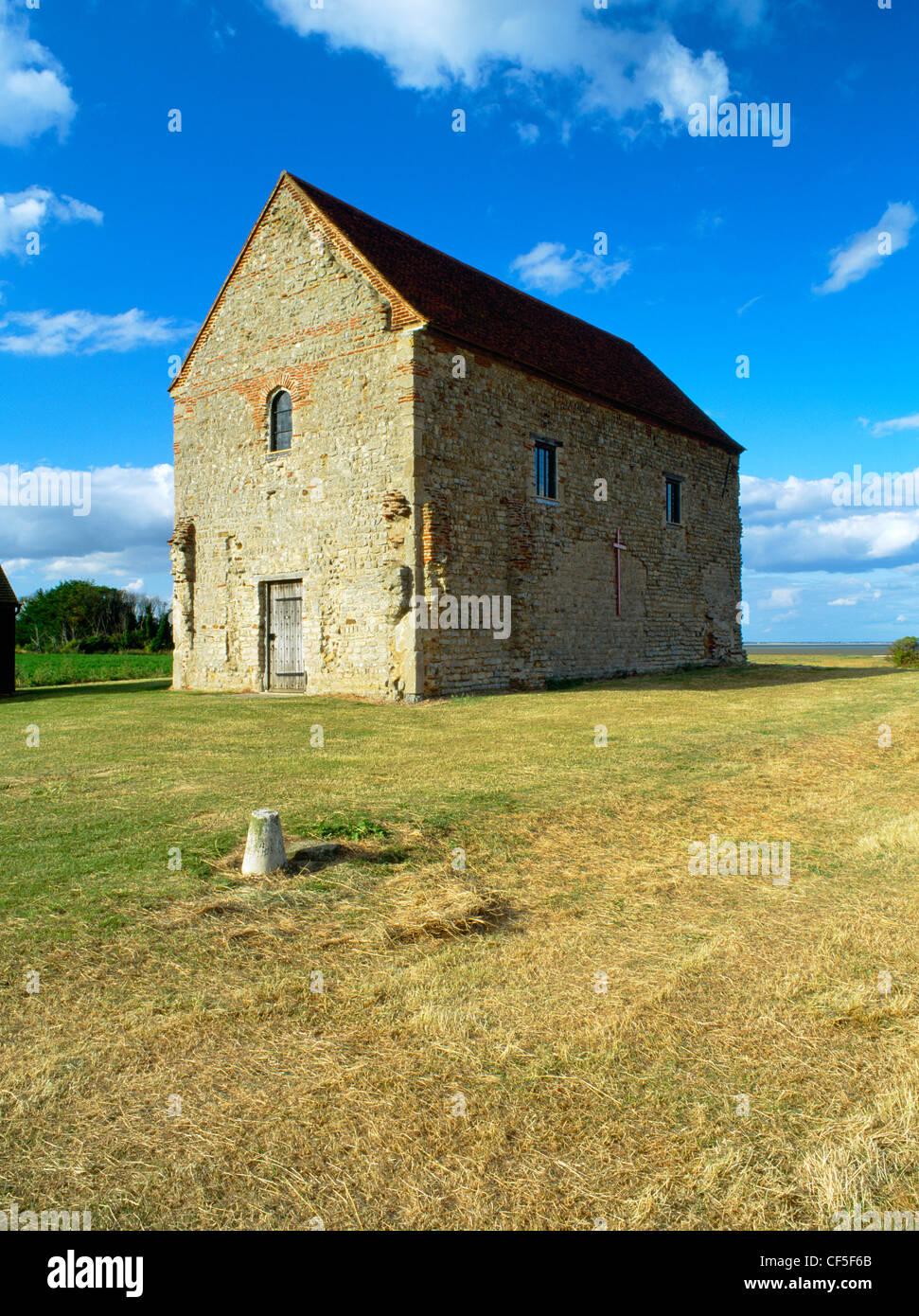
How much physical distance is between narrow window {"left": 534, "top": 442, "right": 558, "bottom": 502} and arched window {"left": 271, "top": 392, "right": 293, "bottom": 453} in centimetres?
580

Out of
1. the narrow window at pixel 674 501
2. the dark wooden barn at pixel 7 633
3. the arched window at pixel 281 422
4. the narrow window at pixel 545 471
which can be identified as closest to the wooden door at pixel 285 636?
the arched window at pixel 281 422

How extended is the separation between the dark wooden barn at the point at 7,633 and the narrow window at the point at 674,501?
18731 mm

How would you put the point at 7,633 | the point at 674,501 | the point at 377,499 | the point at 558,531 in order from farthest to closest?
1. the point at 674,501
2. the point at 7,633
3. the point at 558,531
4. the point at 377,499

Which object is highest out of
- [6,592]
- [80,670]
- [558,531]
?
[558,531]

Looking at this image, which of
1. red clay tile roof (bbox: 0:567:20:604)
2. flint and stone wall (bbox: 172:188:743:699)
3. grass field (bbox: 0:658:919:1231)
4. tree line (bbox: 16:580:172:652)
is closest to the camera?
grass field (bbox: 0:658:919:1231)

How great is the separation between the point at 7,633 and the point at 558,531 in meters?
15.1

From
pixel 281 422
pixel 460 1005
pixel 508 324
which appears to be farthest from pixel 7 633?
pixel 460 1005

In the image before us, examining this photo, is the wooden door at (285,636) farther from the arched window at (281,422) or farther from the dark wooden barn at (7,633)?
the dark wooden barn at (7,633)

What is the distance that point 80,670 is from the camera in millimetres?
32312

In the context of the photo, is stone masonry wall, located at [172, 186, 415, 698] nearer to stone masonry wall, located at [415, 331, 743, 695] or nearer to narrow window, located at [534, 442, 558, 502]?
stone masonry wall, located at [415, 331, 743, 695]

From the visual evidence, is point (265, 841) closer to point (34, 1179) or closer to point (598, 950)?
point (598, 950)

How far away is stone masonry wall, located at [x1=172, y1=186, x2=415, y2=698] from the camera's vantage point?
658 inches

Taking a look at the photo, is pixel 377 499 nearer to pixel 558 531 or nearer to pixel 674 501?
pixel 558 531

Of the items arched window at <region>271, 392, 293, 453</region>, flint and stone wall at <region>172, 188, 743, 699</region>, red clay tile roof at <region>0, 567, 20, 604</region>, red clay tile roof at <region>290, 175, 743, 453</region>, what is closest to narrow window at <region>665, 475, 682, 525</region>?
flint and stone wall at <region>172, 188, 743, 699</region>
